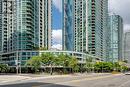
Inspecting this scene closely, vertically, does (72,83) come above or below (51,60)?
above

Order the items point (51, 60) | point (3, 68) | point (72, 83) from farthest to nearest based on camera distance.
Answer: point (3, 68) → point (51, 60) → point (72, 83)

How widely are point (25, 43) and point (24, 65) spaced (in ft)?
59.3

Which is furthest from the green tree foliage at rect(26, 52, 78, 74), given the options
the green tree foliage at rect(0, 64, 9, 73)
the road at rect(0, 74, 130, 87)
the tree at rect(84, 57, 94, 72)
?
the road at rect(0, 74, 130, 87)

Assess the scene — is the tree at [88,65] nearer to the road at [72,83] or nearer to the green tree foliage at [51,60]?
the green tree foliage at [51,60]

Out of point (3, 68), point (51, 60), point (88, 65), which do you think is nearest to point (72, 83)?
point (51, 60)

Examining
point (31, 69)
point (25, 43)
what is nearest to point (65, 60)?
point (31, 69)

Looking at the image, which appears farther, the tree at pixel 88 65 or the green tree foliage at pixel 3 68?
the tree at pixel 88 65

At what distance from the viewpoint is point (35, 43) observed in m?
198

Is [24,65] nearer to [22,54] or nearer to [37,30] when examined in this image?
[22,54]

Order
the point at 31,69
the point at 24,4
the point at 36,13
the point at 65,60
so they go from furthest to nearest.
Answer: the point at 36,13, the point at 24,4, the point at 31,69, the point at 65,60

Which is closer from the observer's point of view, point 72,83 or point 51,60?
point 72,83

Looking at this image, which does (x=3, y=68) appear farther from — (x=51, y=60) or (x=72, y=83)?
(x=72, y=83)

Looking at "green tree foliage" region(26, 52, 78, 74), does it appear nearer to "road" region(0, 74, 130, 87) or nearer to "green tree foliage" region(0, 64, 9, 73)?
"green tree foliage" region(0, 64, 9, 73)

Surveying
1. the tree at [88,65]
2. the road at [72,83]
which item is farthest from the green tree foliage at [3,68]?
the road at [72,83]
